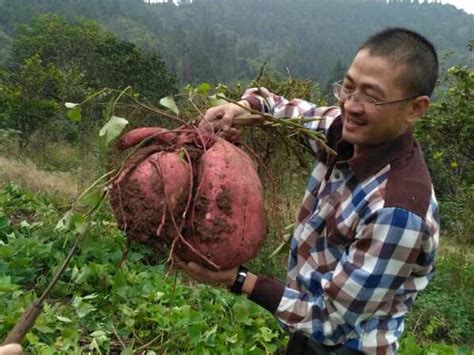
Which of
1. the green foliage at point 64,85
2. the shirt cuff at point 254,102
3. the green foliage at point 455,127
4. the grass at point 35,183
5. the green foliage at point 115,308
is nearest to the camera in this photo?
the shirt cuff at point 254,102

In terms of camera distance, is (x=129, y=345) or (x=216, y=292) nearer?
(x=129, y=345)

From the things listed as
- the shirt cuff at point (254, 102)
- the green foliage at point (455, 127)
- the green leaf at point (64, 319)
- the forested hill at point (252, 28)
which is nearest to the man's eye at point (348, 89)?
the shirt cuff at point (254, 102)

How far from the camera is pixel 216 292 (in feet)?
11.4

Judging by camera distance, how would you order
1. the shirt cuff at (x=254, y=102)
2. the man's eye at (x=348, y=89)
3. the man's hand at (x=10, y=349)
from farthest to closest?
the shirt cuff at (x=254, y=102), the man's eye at (x=348, y=89), the man's hand at (x=10, y=349)

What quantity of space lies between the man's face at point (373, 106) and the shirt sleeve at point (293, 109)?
1.08 feet

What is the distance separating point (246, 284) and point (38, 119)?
1438cm

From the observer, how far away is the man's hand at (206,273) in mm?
1659

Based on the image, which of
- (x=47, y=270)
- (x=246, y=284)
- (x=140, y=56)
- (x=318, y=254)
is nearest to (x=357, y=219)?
(x=318, y=254)

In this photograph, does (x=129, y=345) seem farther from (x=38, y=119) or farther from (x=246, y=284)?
(x=38, y=119)

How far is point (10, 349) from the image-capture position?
131 centimetres

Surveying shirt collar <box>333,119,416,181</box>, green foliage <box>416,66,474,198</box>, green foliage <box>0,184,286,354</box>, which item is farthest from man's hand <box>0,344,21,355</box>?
green foliage <box>416,66,474,198</box>

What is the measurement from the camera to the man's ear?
4.89 ft

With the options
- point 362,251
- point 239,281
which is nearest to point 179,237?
point 239,281

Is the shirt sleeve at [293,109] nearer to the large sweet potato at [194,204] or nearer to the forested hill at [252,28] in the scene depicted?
the large sweet potato at [194,204]
